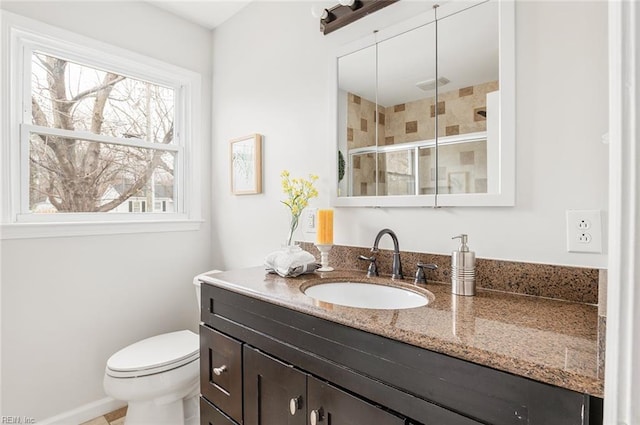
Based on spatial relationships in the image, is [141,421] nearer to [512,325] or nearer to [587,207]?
[512,325]

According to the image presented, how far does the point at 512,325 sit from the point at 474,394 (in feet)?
0.73

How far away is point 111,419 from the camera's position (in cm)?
189

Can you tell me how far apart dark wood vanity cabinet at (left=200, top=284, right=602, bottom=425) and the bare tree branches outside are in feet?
3.54

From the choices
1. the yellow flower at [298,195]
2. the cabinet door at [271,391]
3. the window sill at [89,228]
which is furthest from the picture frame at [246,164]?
the cabinet door at [271,391]

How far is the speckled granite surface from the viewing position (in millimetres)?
973

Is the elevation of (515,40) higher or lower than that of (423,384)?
higher

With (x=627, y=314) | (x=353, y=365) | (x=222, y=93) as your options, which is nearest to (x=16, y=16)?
(x=222, y=93)

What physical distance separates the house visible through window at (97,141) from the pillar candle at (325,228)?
131 cm

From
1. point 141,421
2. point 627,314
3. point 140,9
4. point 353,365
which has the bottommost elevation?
point 141,421

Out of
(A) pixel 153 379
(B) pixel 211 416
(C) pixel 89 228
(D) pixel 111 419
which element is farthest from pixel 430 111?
(D) pixel 111 419

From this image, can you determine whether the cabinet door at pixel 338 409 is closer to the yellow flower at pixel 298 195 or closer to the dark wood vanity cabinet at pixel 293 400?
the dark wood vanity cabinet at pixel 293 400

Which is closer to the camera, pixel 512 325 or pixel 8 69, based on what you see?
pixel 512 325

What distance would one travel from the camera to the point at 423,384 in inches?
29.2

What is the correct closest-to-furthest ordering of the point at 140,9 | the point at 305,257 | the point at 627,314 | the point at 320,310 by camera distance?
the point at 627,314 < the point at 320,310 < the point at 305,257 < the point at 140,9
